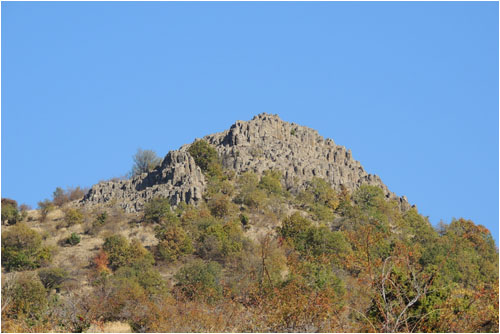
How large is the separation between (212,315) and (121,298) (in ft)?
43.3

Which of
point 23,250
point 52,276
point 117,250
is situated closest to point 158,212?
point 117,250

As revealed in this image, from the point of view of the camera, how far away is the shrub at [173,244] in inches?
2709

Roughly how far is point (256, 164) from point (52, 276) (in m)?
28.9

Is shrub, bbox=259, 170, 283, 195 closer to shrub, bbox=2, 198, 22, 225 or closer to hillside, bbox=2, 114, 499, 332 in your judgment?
hillside, bbox=2, 114, 499, 332

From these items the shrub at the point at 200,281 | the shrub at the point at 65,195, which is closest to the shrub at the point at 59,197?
the shrub at the point at 65,195

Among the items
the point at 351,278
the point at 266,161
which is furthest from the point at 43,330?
the point at 266,161

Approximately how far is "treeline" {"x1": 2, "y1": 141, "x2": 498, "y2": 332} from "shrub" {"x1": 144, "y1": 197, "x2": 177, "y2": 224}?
5.8 inches

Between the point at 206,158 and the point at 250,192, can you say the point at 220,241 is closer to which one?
the point at 250,192

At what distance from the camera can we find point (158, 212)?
247 feet

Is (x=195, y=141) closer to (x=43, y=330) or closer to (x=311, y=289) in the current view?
(x=311, y=289)

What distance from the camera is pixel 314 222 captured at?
78562 millimetres

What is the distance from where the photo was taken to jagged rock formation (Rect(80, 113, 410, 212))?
81.4 m

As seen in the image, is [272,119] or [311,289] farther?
[272,119]

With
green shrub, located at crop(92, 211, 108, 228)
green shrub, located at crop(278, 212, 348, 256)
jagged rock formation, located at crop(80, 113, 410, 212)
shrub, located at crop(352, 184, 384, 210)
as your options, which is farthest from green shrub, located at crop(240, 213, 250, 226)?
shrub, located at crop(352, 184, 384, 210)
